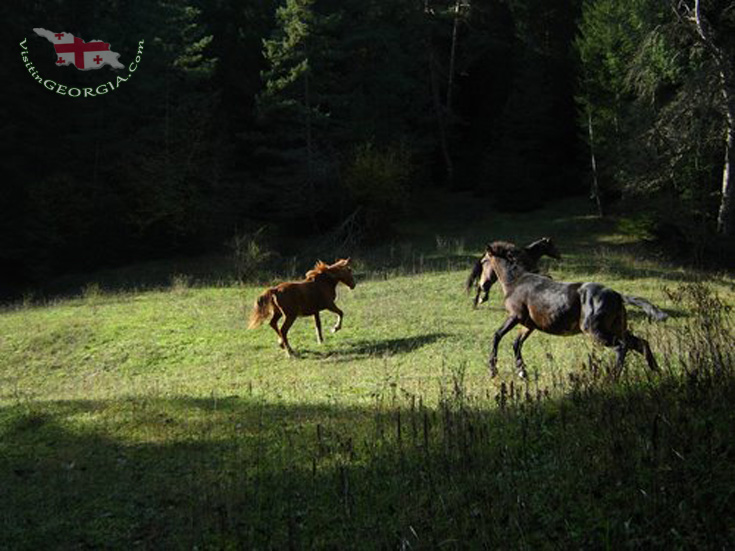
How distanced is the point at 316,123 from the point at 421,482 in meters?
34.7

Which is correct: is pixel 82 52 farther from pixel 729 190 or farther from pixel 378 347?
pixel 729 190

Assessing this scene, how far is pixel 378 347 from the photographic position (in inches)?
533

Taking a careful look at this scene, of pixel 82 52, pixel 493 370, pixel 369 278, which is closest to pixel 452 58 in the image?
pixel 82 52

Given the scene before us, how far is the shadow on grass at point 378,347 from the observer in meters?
13.1

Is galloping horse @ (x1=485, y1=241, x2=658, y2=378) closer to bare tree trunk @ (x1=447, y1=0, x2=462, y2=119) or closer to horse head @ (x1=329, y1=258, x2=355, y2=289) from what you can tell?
horse head @ (x1=329, y1=258, x2=355, y2=289)

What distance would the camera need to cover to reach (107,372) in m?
14.0

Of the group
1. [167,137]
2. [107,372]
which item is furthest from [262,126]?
[107,372]

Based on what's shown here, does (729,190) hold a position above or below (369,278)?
above

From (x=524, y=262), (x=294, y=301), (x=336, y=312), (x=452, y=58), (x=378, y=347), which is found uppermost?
(x=452, y=58)

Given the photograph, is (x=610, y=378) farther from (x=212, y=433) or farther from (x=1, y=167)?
(x=1, y=167)

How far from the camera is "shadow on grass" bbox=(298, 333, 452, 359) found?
42.9 ft

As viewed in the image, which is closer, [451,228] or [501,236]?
[501,236]

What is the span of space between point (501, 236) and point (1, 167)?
85.7 feet

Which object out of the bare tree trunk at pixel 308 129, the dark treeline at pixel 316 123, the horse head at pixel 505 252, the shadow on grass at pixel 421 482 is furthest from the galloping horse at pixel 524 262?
the bare tree trunk at pixel 308 129
